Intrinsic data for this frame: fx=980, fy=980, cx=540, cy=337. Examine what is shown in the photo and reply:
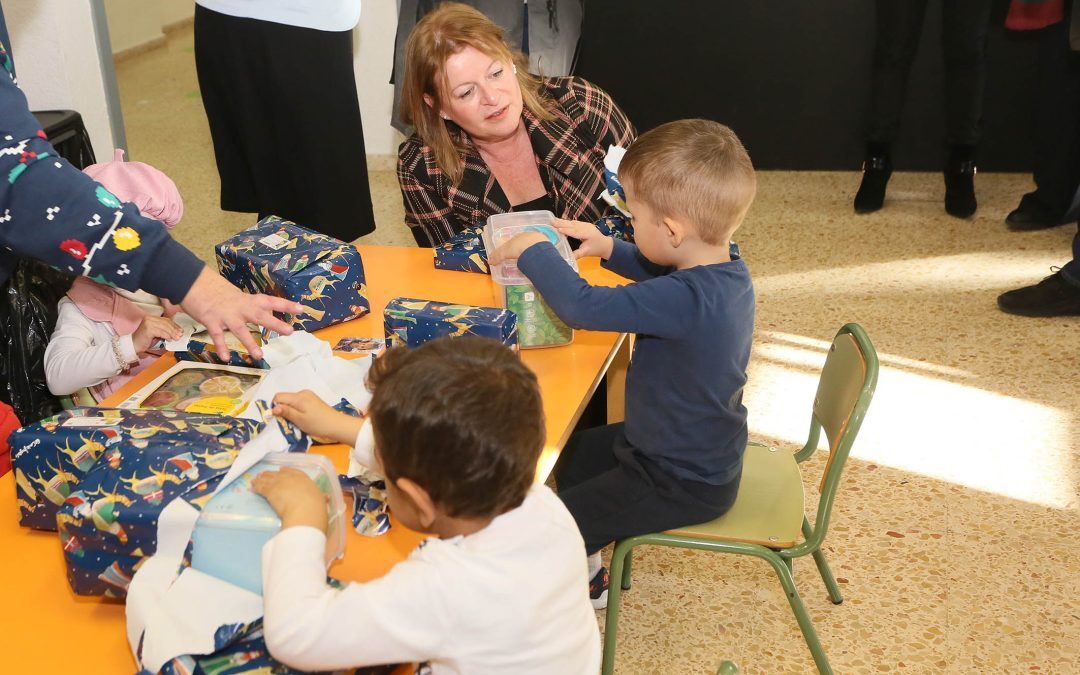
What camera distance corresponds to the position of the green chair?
5.24 feet

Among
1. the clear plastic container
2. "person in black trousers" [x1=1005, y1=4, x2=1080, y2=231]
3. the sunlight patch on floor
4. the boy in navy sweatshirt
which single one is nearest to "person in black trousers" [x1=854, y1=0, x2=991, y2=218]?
"person in black trousers" [x1=1005, y1=4, x2=1080, y2=231]

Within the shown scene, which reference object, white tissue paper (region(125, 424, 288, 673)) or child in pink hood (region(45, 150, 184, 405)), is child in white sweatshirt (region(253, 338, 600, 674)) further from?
child in pink hood (region(45, 150, 184, 405))

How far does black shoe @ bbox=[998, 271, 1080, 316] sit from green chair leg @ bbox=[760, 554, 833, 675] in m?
1.95

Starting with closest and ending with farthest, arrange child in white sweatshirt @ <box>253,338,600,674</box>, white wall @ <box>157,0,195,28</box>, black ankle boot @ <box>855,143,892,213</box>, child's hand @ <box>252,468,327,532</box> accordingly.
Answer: child in white sweatshirt @ <box>253,338,600,674</box>
child's hand @ <box>252,468,327,532</box>
black ankle boot @ <box>855,143,892,213</box>
white wall @ <box>157,0,195,28</box>

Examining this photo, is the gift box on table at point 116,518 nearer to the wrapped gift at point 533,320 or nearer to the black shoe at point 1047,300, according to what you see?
the wrapped gift at point 533,320

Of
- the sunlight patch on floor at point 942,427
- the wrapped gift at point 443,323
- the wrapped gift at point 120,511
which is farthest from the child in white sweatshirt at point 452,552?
the sunlight patch on floor at point 942,427

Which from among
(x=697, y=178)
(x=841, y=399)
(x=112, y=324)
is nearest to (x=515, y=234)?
(x=697, y=178)

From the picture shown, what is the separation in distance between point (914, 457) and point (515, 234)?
1.36 metres

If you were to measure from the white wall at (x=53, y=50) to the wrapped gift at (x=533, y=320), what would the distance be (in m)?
1.94

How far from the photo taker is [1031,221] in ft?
12.6

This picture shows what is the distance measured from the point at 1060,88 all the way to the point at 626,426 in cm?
291

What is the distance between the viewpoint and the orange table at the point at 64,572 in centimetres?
111

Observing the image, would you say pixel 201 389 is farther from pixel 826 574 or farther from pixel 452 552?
pixel 826 574

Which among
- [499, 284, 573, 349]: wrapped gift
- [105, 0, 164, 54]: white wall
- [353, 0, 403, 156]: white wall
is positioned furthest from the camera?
[105, 0, 164, 54]: white wall
